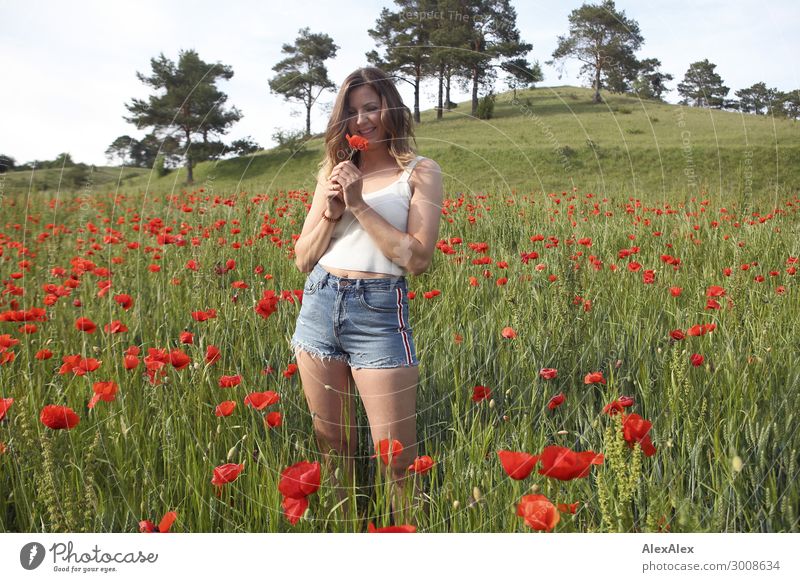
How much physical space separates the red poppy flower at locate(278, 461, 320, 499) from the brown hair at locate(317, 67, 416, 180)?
0.94 metres

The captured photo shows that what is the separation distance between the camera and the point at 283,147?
6.57 ft

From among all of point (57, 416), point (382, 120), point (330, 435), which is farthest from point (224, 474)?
point (382, 120)

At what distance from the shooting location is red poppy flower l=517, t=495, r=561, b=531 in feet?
3.34

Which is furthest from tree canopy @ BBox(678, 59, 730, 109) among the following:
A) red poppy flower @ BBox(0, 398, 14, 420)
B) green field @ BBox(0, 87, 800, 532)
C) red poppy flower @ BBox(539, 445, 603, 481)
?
red poppy flower @ BBox(0, 398, 14, 420)

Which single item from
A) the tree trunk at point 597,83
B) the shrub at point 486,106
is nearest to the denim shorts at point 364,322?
the shrub at point 486,106

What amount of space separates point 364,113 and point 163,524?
1.20m

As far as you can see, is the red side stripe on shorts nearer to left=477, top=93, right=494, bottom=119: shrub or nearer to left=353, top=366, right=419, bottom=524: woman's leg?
left=353, top=366, right=419, bottom=524: woman's leg

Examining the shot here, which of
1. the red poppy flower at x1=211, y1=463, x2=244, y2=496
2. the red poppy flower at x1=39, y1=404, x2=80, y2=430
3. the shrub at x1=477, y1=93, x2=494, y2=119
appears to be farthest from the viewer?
the shrub at x1=477, y1=93, x2=494, y2=119

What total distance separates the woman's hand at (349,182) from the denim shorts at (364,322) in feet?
0.77

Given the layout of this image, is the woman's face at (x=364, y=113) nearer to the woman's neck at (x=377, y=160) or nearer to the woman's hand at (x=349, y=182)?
the woman's neck at (x=377, y=160)

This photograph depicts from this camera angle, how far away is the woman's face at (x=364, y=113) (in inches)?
68.7

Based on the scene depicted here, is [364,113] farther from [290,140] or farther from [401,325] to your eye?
[401,325]
